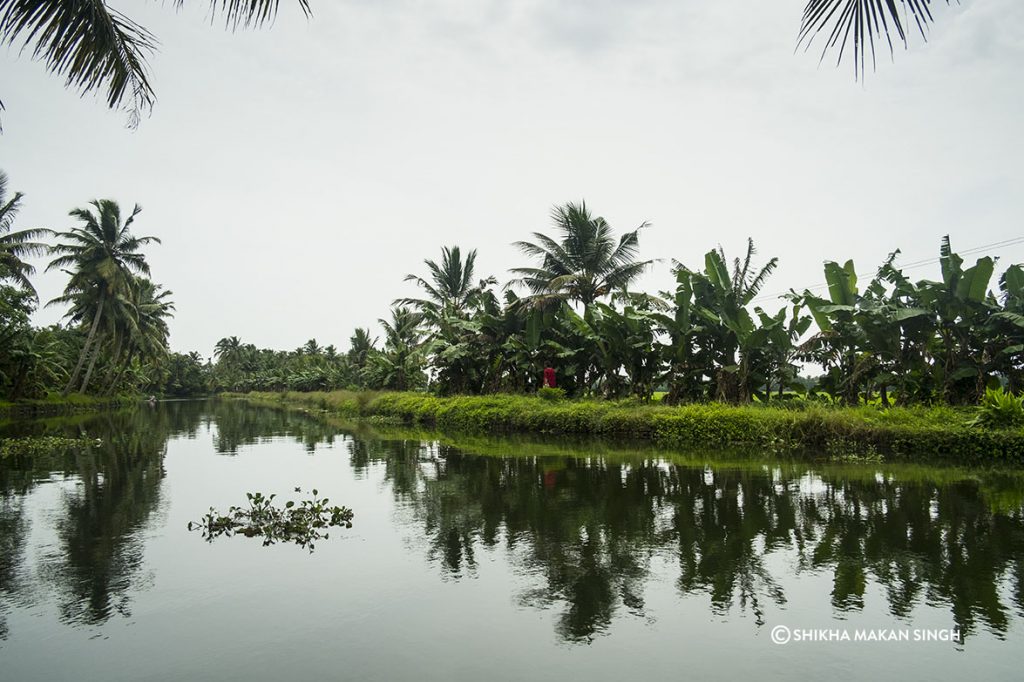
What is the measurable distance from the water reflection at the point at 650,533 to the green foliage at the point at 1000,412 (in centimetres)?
237

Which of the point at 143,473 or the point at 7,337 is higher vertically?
the point at 7,337

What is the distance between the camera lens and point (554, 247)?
23.4 m

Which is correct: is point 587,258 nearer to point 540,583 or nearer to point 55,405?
point 540,583

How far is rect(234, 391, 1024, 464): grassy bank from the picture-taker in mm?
12461

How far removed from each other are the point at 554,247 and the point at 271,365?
6918cm

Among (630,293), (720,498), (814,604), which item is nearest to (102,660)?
(814,604)

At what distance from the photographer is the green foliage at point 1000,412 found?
11914mm

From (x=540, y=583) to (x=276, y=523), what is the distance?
4.04 m

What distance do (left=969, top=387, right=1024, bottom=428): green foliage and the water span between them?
2.04 metres

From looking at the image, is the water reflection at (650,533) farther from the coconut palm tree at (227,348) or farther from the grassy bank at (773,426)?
the coconut palm tree at (227,348)

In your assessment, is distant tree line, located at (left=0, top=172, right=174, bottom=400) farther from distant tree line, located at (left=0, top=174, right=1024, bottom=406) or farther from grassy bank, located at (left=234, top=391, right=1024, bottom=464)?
grassy bank, located at (left=234, top=391, right=1024, bottom=464)

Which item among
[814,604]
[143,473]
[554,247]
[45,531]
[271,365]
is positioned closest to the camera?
[814,604]

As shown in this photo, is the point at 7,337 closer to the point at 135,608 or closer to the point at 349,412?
the point at 349,412

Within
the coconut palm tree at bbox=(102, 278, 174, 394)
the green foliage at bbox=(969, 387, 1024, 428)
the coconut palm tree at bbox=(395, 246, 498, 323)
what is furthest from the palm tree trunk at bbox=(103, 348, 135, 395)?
the green foliage at bbox=(969, 387, 1024, 428)
